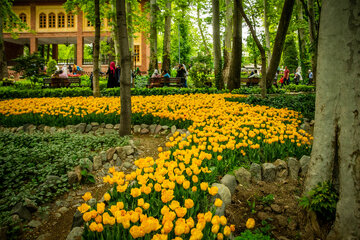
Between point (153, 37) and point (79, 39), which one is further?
point (79, 39)

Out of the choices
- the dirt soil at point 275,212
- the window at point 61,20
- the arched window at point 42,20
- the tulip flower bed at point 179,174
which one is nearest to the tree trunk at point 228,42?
the tulip flower bed at point 179,174

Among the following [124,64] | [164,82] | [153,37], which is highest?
[153,37]

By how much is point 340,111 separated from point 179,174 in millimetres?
1526

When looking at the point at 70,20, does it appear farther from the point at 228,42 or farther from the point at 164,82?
the point at 164,82

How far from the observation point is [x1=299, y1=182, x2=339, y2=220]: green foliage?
1.96 meters

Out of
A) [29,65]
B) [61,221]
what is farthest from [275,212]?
[29,65]

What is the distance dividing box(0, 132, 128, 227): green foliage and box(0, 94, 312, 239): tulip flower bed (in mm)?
779

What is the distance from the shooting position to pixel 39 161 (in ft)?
11.9

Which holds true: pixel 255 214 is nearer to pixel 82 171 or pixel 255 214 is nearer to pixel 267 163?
pixel 267 163

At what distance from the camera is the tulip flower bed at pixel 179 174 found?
5.32 ft

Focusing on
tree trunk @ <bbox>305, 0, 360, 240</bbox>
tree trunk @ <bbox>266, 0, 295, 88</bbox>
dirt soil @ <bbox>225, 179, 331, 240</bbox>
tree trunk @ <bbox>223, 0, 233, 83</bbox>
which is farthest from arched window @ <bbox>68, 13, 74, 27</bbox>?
tree trunk @ <bbox>305, 0, 360, 240</bbox>

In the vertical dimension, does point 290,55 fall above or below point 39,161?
above

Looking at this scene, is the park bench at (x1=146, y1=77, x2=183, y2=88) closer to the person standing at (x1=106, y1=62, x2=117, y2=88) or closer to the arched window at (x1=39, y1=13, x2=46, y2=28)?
the person standing at (x1=106, y1=62, x2=117, y2=88)

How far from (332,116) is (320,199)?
2.32 feet
